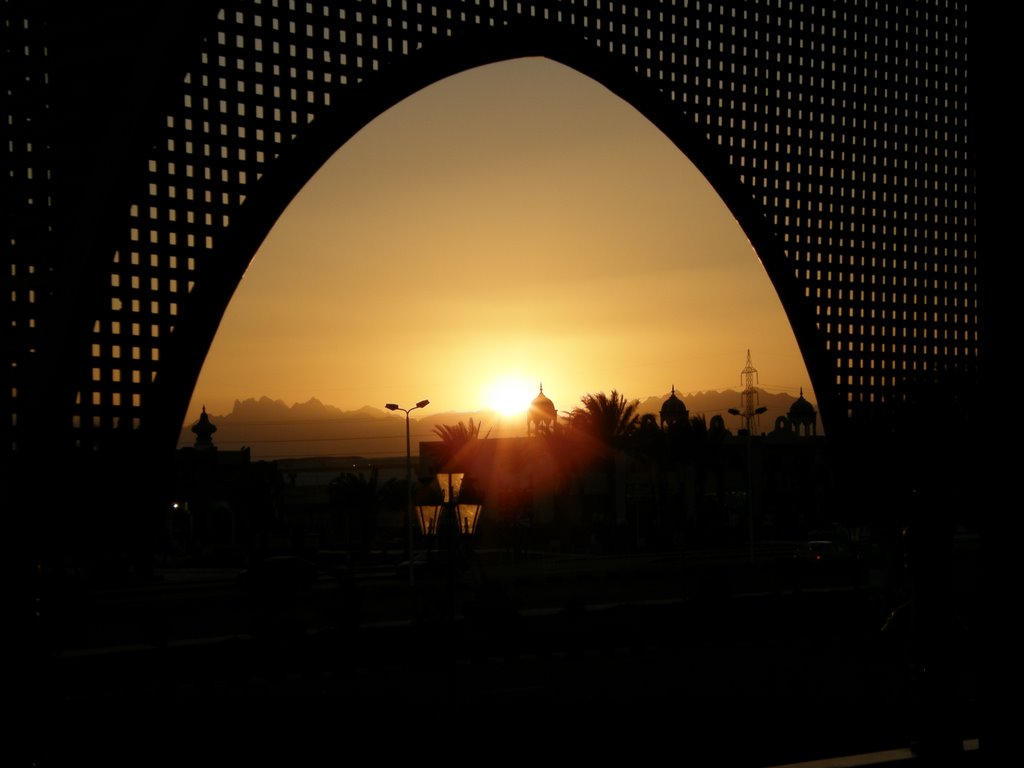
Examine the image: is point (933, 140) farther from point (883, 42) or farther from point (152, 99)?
point (152, 99)

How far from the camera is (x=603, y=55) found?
9172mm

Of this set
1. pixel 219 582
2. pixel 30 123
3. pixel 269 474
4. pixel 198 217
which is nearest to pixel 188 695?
pixel 198 217

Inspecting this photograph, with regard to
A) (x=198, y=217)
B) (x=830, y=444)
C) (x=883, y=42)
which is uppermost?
(x=883, y=42)

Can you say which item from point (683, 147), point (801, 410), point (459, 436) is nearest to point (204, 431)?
point (459, 436)

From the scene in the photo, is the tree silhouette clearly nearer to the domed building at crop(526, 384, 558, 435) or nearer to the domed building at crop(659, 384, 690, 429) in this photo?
the domed building at crop(526, 384, 558, 435)

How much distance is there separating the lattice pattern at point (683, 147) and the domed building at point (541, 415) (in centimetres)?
3065

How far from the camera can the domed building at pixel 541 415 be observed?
42.2 m

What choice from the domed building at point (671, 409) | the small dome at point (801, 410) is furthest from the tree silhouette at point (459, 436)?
the small dome at point (801, 410)

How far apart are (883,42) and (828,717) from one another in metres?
6.04

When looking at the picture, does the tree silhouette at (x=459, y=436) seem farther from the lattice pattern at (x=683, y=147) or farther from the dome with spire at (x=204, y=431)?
the lattice pattern at (x=683, y=147)

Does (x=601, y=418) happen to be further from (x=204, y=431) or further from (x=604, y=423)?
(x=204, y=431)

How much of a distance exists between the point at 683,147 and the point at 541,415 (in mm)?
34958

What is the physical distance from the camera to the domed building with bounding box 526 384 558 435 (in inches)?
1663

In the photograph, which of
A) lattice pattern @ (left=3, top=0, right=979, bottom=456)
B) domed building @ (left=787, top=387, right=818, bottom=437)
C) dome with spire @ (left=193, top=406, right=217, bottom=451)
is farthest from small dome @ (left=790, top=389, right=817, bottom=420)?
lattice pattern @ (left=3, top=0, right=979, bottom=456)
